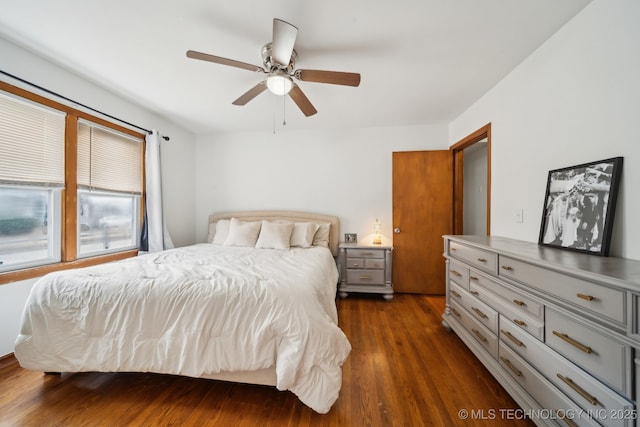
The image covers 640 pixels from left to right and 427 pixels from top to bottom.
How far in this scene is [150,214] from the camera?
2820mm

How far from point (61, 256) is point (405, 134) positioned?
4.21 m

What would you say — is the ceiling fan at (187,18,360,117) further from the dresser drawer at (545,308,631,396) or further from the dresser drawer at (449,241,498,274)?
the dresser drawer at (545,308,631,396)

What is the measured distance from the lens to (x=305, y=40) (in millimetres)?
1616

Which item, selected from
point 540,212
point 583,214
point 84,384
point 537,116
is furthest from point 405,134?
point 84,384

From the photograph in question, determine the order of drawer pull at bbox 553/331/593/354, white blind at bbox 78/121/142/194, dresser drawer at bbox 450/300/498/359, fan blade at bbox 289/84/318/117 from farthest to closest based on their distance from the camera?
white blind at bbox 78/121/142/194, fan blade at bbox 289/84/318/117, dresser drawer at bbox 450/300/498/359, drawer pull at bbox 553/331/593/354

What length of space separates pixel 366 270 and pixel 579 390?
2086mm

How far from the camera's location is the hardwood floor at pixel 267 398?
124 cm

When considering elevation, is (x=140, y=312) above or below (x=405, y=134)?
below

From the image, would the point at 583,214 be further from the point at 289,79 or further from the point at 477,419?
the point at 289,79

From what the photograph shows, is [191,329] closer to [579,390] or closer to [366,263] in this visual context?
[579,390]

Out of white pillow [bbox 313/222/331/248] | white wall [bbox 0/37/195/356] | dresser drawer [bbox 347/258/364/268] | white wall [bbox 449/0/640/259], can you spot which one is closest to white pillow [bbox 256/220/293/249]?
white pillow [bbox 313/222/331/248]

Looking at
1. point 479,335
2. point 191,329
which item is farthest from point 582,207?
point 191,329

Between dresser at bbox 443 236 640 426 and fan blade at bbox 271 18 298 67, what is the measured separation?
6.05ft

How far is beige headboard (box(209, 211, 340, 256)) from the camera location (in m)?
3.28
